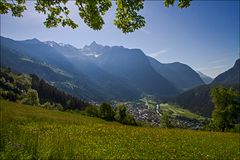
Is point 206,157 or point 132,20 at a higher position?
point 132,20

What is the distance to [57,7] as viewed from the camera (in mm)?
12922

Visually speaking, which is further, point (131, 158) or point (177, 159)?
point (177, 159)

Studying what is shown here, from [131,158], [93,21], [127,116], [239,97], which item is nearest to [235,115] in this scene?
[239,97]

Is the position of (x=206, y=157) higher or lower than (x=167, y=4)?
lower

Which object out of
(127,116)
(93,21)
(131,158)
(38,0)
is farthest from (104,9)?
(127,116)

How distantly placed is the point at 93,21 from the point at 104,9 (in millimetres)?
1312

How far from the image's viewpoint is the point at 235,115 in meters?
77.9

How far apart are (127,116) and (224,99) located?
153 feet

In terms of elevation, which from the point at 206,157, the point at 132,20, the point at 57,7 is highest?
the point at 57,7

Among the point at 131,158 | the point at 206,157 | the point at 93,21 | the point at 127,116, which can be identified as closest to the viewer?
the point at 93,21

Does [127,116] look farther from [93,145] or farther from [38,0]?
[38,0]

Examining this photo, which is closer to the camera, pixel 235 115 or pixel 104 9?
pixel 104 9

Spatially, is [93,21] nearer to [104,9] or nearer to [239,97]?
[104,9]

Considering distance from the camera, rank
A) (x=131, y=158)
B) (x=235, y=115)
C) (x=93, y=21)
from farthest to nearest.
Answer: (x=235, y=115) < (x=131, y=158) < (x=93, y=21)
